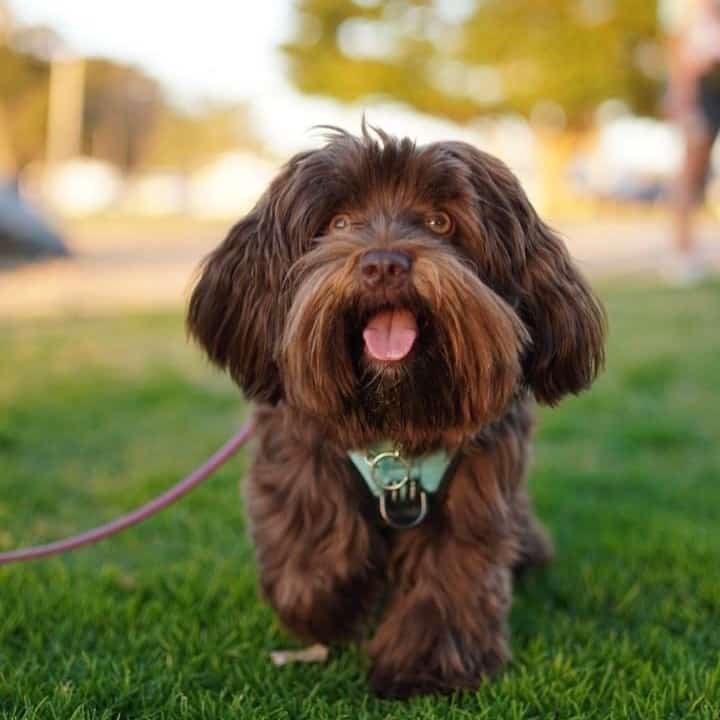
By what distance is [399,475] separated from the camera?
282 cm

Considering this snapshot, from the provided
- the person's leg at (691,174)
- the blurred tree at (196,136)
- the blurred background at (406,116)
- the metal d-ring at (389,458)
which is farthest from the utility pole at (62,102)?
the metal d-ring at (389,458)

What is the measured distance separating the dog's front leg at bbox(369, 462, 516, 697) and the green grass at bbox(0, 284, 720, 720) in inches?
3.6

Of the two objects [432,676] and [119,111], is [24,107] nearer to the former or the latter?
[119,111]

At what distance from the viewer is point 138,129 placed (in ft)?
235

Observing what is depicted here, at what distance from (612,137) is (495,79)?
40.9ft

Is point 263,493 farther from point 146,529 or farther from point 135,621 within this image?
point 146,529

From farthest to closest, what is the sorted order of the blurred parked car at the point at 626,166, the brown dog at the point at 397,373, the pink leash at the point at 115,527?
the blurred parked car at the point at 626,166
the pink leash at the point at 115,527
the brown dog at the point at 397,373

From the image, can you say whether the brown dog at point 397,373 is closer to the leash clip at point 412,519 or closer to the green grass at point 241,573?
the leash clip at point 412,519

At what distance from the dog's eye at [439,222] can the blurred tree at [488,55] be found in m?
28.1

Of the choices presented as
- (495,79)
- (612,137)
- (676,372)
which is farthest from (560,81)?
(676,372)

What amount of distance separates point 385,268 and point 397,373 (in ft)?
0.92

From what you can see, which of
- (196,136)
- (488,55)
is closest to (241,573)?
(488,55)

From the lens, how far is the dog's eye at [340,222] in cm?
270

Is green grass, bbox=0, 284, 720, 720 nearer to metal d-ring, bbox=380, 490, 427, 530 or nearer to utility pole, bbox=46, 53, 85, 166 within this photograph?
metal d-ring, bbox=380, 490, 427, 530
